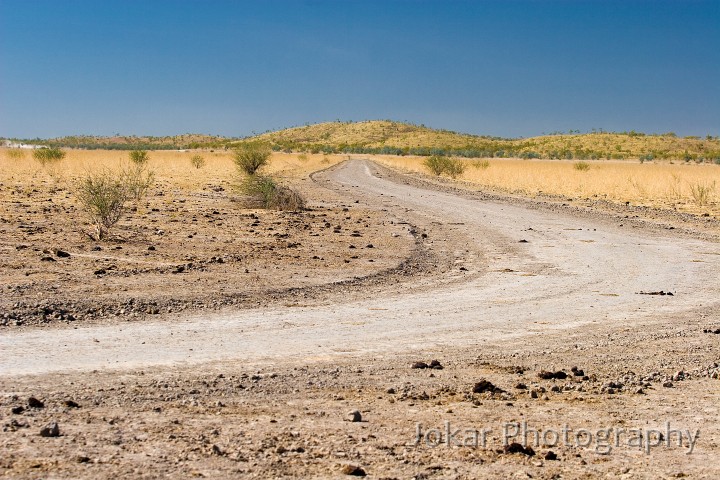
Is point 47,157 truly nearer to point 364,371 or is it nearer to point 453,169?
point 453,169

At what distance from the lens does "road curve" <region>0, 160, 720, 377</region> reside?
689 cm

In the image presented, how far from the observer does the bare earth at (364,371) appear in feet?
15.0

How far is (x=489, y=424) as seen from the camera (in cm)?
528

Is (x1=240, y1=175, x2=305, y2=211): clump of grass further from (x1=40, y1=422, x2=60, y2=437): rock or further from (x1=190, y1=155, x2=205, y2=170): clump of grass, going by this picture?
(x1=190, y1=155, x2=205, y2=170): clump of grass

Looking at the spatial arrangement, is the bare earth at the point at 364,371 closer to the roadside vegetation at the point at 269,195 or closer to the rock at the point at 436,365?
the rock at the point at 436,365

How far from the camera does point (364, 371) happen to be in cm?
652

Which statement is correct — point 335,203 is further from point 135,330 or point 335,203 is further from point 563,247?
point 135,330

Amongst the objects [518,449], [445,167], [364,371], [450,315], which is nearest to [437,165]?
[445,167]

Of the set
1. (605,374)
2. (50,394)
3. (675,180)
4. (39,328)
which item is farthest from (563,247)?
(675,180)

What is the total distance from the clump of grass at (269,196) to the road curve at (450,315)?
798cm

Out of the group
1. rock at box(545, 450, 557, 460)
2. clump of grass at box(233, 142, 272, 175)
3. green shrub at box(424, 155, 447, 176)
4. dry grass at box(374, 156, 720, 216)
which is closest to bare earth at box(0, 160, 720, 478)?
rock at box(545, 450, 557, 460)

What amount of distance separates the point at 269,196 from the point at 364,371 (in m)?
17.1

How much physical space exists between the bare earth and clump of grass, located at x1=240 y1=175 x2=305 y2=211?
9675mm

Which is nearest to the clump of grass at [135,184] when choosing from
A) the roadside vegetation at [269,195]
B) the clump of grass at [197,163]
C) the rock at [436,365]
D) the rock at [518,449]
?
the roadside vegetation at [269,195]
